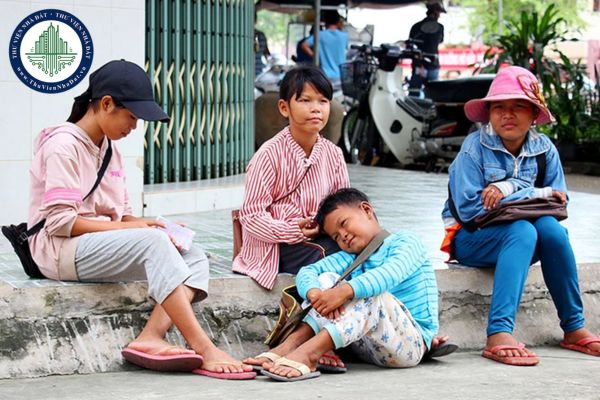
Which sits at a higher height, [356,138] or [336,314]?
[336,314]

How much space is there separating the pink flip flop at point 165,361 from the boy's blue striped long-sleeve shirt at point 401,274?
0.52 metres

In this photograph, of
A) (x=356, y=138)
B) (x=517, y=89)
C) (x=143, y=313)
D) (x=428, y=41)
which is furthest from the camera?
(x=428, y=41)

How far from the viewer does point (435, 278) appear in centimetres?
523

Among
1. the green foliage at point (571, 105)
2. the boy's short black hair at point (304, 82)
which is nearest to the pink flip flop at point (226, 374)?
the boy's short black hair at point (304, 82)

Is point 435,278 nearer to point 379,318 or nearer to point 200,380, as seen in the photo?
point 379,318

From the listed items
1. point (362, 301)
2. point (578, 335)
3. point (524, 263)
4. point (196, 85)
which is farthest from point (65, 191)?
point (196, 85)

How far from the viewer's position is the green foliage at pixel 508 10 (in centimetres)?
3192

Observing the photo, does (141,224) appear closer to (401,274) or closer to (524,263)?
(401,274)

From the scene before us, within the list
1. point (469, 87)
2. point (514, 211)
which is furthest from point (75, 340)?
point (469, 87)

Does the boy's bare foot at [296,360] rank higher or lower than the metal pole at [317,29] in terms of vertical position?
lower

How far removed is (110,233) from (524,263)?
6.00ft

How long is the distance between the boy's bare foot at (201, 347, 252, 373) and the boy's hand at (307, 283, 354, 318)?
373 millimetres

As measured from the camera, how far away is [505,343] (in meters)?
5.06

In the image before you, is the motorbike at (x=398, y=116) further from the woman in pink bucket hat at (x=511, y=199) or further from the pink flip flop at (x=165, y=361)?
the pink flip flop at (x=165, y=361)
